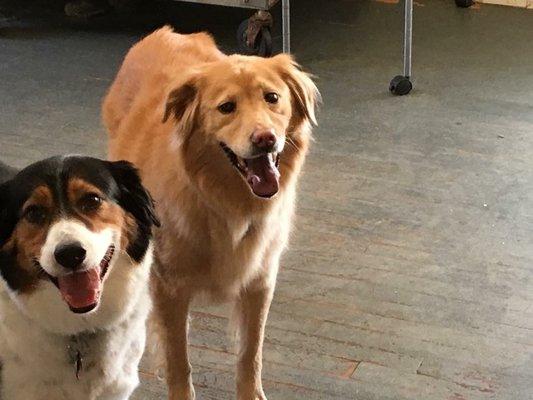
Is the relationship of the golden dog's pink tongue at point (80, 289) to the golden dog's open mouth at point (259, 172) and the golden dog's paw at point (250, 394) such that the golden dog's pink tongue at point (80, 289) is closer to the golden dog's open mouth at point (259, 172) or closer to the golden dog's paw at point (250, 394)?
the golden dog's open mouth at point (259, 172)

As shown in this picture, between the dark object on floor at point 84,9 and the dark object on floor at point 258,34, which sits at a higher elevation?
the dark object on floor at point 258,34

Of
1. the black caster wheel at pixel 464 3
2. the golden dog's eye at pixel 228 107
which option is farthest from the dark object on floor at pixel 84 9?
the golden dog's eye at pixel 228 107

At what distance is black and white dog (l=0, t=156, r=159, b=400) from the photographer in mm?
1617

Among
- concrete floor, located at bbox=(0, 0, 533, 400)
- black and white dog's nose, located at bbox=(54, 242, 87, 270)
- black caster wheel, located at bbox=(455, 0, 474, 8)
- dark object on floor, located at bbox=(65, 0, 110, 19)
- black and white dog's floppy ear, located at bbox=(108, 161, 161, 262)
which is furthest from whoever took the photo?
black caster wheel, located at bbox=(455, 0, 474, 8)

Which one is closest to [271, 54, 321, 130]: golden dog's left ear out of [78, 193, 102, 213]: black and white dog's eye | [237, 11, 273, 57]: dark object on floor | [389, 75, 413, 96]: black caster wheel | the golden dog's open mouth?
the golden dog's open mouth

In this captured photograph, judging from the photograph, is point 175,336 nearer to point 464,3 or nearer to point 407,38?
point 407,38

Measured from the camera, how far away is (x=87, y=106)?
3762 millimetres

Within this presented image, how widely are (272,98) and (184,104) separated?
21 centimetres

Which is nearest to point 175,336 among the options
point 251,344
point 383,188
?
point 251,344

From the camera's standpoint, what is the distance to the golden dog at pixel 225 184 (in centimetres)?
190

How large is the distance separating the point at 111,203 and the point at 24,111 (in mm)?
2154

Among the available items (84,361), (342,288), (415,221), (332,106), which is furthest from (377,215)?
(84,361)

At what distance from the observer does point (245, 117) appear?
73.2 inches

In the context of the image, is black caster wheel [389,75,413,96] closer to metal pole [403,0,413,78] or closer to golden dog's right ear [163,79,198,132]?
metal pole [403,0,413,78]
